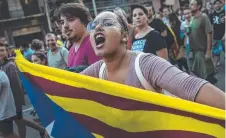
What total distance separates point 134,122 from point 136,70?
0.24m

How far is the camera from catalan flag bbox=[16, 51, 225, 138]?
1.58m

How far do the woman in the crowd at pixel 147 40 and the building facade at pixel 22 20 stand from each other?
95.7ft

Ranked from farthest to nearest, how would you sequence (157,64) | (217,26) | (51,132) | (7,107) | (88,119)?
(217,26)
(7,107)
(51,132)
(88,119)
(157,64)

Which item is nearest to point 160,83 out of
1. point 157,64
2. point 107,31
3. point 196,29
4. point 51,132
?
point 157,64

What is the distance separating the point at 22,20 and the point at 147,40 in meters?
30.3

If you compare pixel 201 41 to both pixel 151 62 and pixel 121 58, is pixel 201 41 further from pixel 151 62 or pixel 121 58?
pixel 151 62

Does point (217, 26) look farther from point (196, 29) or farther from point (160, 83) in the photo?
point (160, 83)

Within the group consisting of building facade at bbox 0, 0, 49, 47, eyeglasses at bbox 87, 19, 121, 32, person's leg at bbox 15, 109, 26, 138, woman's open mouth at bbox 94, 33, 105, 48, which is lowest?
building facade at bbox 0, 0, 49, 47

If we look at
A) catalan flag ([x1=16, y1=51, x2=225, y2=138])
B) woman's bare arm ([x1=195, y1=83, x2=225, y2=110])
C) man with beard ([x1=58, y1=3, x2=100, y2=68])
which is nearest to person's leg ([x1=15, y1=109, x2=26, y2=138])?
man with beard ([x1=58, y1=3, x2=100, y2=68])

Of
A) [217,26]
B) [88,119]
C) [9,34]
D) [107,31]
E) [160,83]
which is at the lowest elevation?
[9,34]

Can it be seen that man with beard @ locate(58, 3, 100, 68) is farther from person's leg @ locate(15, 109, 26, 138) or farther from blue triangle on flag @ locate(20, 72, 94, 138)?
person's leg @ locate(15, 109, 26, 138)

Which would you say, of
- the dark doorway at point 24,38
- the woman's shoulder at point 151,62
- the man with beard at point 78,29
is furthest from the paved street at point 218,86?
the dark doorway at point 24,38

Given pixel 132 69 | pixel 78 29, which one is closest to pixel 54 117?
pixel 132 69

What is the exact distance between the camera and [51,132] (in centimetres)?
226
